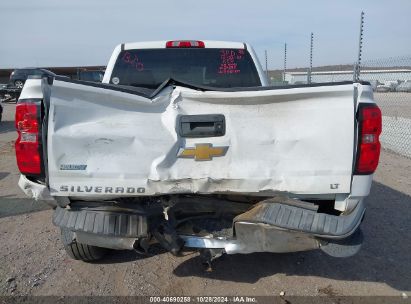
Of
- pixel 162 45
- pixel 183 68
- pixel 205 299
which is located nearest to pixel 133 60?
pixel 162 45

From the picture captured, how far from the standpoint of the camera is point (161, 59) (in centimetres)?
470

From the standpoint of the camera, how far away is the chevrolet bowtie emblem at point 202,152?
2.76 m

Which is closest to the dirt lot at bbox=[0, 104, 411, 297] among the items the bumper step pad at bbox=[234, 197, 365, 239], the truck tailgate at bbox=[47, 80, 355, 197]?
the bumper step pad at bbox=[234, 197, 365, 239]

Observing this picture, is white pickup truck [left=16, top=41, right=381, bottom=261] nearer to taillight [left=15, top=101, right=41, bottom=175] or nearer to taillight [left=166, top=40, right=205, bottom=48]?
taillight [left=15, top=101, right=41, bottom=175]

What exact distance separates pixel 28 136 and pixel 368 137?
2.40 m

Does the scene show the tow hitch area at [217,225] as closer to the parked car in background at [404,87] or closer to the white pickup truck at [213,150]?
the white pickup truck at [213,150]

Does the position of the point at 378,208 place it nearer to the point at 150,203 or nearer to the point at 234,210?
the point at 234,210

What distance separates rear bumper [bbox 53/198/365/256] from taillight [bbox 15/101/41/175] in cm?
43

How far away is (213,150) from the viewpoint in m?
2.77

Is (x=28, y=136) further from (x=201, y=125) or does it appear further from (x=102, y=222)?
(x=201, y=125)

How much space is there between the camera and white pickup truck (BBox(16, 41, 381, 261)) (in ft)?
8.86

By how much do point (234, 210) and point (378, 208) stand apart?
318 centimetres

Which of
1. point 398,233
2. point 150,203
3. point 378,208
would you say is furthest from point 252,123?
point 378,208

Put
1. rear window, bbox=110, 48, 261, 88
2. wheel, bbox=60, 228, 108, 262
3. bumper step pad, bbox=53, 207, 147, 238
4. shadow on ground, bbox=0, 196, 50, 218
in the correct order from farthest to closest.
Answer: shadow on ground, bbox=0, 196, 50, 218
rear window, bbox=110, 48, 261, 88
wheel, bbox=60, 228, 108, 262
bumper step pad, bbox=53, 207, 147, 238
